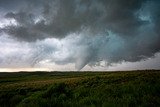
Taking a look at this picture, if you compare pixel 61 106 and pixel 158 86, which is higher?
pixel 158 86

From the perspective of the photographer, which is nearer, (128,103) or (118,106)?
(118,106)

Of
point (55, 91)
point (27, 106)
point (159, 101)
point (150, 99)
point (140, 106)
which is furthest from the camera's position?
point (55, 91)

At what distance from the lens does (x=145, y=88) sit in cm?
1622

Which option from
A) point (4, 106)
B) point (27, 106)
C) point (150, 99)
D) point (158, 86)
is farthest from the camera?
point (158, 86)

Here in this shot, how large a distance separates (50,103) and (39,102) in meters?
0.72

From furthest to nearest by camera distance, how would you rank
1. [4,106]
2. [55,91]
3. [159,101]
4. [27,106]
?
[55,91] → [4,106] → [27,106] → [159,101]

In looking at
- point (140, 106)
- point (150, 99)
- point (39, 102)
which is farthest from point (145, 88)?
point (39, 102)

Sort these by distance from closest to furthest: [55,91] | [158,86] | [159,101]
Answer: [159,101]
[158,86]
[55,91]

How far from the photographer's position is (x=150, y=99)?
11.4 meters

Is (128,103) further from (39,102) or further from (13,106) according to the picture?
(13,106)

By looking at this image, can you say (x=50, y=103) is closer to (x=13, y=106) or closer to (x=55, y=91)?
(x=13, y=106)

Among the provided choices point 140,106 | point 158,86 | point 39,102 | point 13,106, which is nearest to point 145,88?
point 158,86

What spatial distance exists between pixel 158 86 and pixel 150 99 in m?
4.67

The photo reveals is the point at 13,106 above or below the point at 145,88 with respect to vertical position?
below
